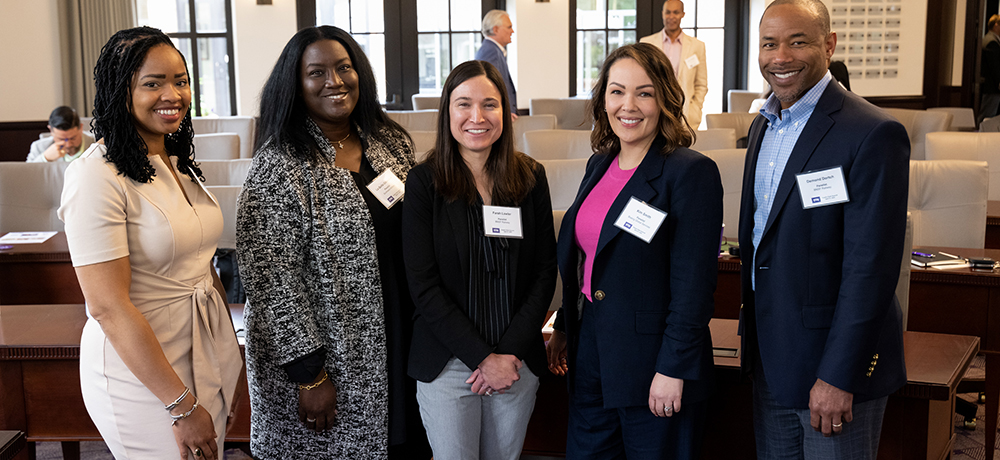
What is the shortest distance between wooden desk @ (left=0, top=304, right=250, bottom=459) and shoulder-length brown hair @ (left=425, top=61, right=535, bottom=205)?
1.05 meters

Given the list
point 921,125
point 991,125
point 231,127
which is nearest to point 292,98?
point 231,127

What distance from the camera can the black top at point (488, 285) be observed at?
1.82m

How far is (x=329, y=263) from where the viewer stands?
187 cm

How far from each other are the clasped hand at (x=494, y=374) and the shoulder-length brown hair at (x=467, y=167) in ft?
1.25

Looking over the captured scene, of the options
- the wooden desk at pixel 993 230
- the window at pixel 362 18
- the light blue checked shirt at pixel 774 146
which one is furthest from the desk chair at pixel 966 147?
the window at pixel 362 18

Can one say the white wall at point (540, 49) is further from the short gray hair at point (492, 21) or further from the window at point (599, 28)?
the short gray hair at point (492, 21)

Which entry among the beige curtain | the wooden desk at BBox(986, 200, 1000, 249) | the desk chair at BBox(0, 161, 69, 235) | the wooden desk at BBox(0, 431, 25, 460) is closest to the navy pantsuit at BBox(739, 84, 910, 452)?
the wooden desk at BBox(0, 431, 25, 460)

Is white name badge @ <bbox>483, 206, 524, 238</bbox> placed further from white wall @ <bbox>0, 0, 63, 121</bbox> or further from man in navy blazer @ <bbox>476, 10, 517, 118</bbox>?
white wall @ <bbox>0, 0, 63, 121</bbox>

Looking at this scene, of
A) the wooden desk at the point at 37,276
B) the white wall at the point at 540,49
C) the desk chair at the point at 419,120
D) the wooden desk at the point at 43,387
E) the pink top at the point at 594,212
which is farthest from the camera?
the white wall at the point at 540,49

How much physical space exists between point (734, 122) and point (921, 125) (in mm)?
1697

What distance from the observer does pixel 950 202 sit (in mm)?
3566

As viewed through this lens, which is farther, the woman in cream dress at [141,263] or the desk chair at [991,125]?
the desk chair at [991,125]

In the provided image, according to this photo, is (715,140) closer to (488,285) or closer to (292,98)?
(488,285)

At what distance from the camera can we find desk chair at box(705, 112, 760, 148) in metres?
6.34
